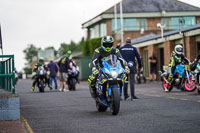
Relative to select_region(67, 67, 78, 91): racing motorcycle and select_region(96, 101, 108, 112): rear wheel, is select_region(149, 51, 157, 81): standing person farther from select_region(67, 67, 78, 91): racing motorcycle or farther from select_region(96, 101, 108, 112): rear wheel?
select_region(96, 101, 108, 112): rear wheel

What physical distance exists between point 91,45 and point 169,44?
30208 mm

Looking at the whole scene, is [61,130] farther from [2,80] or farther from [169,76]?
[169,76]

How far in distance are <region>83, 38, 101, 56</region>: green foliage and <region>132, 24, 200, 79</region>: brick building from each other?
1998 centimetres

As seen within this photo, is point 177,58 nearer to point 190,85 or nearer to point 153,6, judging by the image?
point 190,85

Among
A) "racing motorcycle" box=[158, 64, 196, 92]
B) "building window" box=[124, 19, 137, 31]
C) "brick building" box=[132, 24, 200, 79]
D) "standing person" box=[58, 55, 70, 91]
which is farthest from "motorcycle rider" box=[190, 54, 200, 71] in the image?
"building window" box=[124, 19, 137, 31]

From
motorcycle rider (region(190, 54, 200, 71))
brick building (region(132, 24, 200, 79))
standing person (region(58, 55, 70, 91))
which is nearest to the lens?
motorcycle rider (region(190, 54, 200, 71))

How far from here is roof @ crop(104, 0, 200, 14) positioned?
62.3 m

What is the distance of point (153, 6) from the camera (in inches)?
2498

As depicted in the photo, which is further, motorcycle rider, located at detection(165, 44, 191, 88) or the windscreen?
motorcycle rider, located at detection(165, 44, 191, 88)

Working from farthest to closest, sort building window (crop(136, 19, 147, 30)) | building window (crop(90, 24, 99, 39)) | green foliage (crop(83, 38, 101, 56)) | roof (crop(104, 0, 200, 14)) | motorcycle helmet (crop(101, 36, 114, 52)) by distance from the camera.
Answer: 1. building window (crop(90, 24, 99, 39))
2. roof (crop(104, 0, 200, 14))
3. green foliage (crop(83, 38, 101, 56))
4. building window (crop(136, 19, 147, 30))
5. motorcycle helmet (crop(101, 36, 114, 52))

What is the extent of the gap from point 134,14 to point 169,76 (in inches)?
1676

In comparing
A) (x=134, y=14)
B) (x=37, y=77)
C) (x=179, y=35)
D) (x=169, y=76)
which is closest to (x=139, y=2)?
(x=134, y=14)

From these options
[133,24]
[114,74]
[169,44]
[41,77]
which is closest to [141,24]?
[133,24]

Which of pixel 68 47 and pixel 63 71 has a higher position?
pixel 68 47
